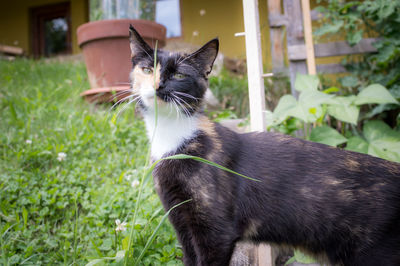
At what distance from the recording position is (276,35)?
373cm

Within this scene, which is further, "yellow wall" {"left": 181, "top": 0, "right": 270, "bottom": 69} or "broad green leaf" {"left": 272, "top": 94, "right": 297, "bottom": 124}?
"yellow wall" {"left": 181, "top": 0, "right": 270, "bottom": 69}

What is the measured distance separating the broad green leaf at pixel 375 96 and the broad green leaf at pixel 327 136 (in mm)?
295

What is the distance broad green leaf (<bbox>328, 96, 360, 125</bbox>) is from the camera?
2.31 meters

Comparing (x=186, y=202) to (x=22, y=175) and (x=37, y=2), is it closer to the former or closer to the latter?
(x=22, y=175)

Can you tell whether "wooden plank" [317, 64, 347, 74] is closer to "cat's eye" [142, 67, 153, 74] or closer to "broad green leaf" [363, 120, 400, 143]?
"broad green leaf" [363, 120, 400, 143]

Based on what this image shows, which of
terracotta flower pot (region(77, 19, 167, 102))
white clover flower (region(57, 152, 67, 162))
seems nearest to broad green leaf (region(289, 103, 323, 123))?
white clover flower (region(57, 152, 67, 162))

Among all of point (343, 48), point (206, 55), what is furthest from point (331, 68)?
point (206, 55)

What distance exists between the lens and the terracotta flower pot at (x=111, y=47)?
3.70m

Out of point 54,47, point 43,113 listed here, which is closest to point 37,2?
point 54,47

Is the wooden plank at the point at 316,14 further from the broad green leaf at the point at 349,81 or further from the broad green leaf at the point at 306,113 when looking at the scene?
the broad green leaf at the point at 306,113

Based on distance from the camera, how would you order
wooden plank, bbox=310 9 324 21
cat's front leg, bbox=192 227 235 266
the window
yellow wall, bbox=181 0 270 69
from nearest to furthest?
cat's front leg, bbox=192 227 235 266, wooden plank, bbox=310 9 324 21, yellow wall, bbox=181 0 270 69, the window

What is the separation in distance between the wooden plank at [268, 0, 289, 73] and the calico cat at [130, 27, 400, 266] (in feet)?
7.53

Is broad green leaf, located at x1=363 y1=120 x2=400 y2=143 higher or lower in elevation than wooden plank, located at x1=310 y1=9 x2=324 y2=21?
lower

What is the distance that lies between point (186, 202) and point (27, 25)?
10.5m
